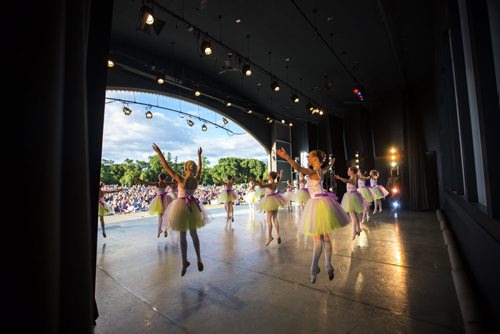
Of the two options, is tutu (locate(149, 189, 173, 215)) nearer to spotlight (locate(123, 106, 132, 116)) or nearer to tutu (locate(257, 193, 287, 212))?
tutu (locate(257, 193, 287, 212))

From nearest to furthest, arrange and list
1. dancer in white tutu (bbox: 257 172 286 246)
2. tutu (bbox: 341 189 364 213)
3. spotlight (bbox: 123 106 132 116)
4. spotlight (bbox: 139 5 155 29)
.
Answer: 1. spotlight (bbox: 139 5 155 29)
2. dancer in white tutu (bbox: 257 172 286 246)
3. tutu (bbox: 341 189 364 213)
4. spotlight (bbox: 123 106 132 116)

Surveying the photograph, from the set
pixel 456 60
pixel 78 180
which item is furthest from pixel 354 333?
pixel 456 60

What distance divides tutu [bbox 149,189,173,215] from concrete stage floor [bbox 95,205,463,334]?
1151 millimetres

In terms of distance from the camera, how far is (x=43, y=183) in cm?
58

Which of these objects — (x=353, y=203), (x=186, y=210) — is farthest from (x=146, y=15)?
(x=353, y=203)

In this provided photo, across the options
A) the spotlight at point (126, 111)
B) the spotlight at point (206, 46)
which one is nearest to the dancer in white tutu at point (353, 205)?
the spotlight at point (206, 46)

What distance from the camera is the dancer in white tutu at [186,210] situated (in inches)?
137

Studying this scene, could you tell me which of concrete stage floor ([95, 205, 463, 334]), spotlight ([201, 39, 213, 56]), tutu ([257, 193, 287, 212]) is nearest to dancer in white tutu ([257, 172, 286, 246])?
tutu ([257, 193, 287, 212])

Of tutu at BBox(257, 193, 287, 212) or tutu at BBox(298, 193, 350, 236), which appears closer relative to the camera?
tutu at BBox(298, 193, 350, 236)

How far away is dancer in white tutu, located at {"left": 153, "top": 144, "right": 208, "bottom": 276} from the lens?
11.4 feet

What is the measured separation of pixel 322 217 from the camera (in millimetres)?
3162

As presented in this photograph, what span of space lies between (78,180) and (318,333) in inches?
92.1

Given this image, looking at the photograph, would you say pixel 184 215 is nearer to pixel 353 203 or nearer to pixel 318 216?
pixel 318 216

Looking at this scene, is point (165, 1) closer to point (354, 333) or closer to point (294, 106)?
point (354, 333)
